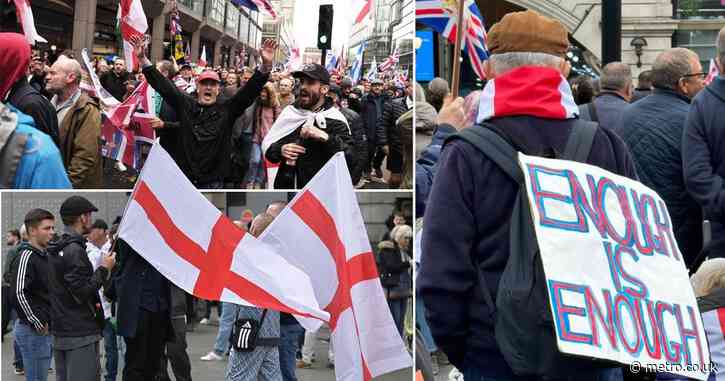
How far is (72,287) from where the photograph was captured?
676 cm

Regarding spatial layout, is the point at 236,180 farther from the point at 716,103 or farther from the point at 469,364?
the point at 469,364

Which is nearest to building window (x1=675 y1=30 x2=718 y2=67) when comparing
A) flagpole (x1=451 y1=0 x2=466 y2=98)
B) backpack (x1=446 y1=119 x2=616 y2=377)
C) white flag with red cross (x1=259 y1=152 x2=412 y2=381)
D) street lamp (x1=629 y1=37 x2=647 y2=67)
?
street lamp (x1=629 y1=37 x2=647 y2=67)

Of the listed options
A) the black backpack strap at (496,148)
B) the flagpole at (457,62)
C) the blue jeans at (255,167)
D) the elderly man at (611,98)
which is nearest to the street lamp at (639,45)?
the blue jeans at (255,167)

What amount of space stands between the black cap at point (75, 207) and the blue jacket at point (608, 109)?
2963 millimetres

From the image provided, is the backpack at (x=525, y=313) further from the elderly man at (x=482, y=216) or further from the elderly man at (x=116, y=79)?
the elderly man at (x=116, y=79)

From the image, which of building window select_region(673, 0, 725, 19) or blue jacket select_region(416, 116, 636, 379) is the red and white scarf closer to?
blue jacket select_region(416, 116, 636, 379)

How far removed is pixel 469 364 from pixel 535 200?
0.56m

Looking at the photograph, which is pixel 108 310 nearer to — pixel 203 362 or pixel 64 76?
pixel 203 362

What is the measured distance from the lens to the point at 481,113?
3.62 meters

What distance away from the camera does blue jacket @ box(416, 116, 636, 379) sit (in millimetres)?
3418

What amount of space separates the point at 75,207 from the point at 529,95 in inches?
121

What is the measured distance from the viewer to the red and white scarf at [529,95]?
3543 millimetres

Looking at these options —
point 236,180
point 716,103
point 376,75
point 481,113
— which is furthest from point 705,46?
point 481,113

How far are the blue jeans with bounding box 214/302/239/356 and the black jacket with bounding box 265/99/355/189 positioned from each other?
1.06 metres
